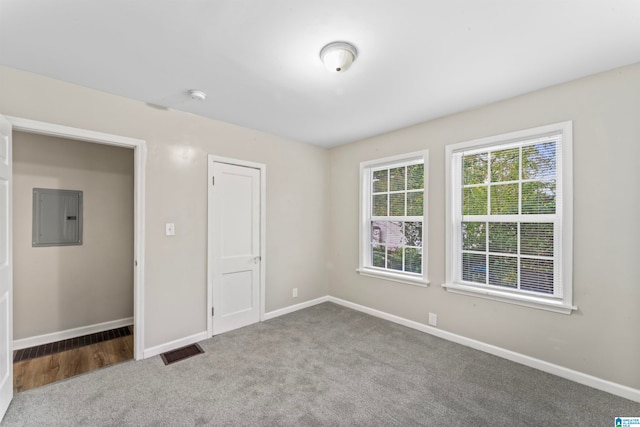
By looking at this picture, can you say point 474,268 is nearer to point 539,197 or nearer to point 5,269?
point 539,197

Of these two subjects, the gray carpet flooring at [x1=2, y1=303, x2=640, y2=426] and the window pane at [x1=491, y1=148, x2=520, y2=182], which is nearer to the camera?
the gray carpet flooring at [x1=2, y1=303, x2=640, y2=426]

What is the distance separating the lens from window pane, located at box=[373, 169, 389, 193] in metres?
3.84

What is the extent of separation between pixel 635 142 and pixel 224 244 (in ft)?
12.4

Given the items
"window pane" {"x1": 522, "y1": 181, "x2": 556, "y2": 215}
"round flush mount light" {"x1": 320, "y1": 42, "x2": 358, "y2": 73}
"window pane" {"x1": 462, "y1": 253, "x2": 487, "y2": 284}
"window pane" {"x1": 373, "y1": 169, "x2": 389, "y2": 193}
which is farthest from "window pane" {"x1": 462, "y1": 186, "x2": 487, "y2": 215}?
"round flush mount light" {"x1": 320, "y1": 42, "x2": 358, "y2": 73}

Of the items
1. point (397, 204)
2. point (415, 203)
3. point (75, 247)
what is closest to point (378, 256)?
point (397, 204)

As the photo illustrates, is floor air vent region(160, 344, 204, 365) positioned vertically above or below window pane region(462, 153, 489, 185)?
below

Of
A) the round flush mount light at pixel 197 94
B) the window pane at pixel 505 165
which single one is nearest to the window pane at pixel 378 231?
the window pane at pixel 505 165

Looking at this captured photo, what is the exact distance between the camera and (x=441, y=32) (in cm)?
172

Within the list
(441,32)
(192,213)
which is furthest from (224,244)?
(441,32)

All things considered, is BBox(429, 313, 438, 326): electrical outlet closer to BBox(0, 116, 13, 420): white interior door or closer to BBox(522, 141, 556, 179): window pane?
BBox(522, 141, 556, 179): window pane

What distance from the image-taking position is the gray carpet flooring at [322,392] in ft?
6.18

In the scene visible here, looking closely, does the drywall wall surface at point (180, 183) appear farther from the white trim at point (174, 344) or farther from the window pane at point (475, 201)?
the window pane at point (475, 201)

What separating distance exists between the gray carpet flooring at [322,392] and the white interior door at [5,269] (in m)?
0.20

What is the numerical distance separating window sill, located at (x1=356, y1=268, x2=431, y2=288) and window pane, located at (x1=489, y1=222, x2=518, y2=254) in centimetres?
83
